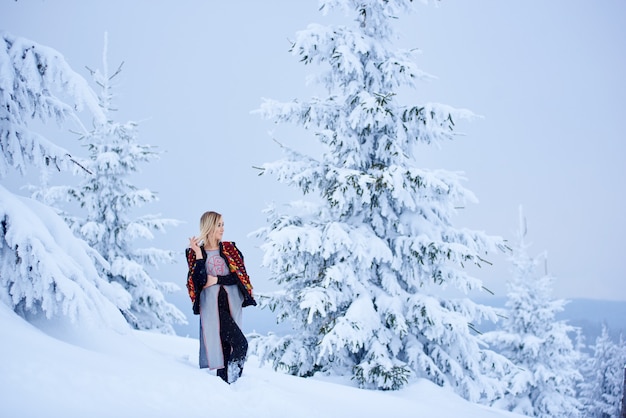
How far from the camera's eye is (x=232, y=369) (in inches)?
201

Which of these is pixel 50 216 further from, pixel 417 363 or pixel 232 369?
pixel 417 363

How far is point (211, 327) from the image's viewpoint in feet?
17.0

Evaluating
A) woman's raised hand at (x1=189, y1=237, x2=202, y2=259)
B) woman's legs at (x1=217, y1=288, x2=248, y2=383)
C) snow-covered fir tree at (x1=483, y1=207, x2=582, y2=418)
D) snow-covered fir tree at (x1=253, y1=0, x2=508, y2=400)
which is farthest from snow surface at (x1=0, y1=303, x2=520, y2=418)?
snow-covered fir tree at (x1=483, y1=207, x2=582, y2=418)

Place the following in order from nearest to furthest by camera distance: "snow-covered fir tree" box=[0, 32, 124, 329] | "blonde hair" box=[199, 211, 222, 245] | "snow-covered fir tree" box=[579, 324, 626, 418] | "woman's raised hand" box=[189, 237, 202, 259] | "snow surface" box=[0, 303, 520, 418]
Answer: "snow surface" box=[0, 303, 520, 418] → "snow-covered fir tree" box=[0, 32, 124, 329] → "woman's raised hand" box=[189, 237, 202, 259] → "blonde hair" box=[199, 211, 222, 245] → "snow-covered fir tree" box=[579, 324, 626, 418]

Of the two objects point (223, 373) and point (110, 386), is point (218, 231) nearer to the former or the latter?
point (223, 373)

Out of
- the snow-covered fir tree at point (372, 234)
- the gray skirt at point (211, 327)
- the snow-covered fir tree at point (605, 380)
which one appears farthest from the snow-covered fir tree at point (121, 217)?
the snow-covered fir tree at point (605, 380)

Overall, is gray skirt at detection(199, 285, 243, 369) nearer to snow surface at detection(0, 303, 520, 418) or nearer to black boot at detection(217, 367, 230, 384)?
black boot at detection(217, 367, 230, 384)

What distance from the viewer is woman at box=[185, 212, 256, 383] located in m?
5.11

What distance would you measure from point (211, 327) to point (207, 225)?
1190 millimetres

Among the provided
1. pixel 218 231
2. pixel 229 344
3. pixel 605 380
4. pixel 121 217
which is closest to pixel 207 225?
pixel 218 231

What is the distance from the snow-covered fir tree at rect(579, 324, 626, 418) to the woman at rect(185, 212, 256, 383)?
1313 inches

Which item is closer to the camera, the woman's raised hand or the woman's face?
the woman's raised hand

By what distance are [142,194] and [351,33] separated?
451 inches

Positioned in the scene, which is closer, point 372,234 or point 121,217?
point 372,234
